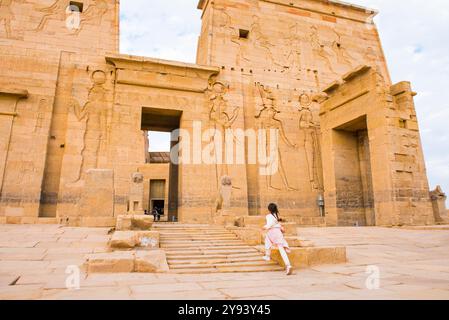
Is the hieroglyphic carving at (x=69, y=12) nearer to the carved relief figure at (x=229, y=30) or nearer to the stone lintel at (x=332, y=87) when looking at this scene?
the carved relief figure at (x=229, y=30)

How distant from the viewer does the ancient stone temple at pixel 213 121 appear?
10.1 m

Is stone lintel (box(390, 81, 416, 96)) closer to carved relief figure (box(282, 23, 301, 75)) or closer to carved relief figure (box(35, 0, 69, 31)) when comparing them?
carved relief figure (box(282, 23, 301, 75))

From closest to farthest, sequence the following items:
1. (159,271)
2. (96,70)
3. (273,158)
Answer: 1. (159,271)
2. (96,70)
3. (273,158)

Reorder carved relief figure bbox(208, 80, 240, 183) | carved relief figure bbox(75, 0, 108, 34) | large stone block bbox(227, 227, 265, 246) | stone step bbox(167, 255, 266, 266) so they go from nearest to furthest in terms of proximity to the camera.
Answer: stone step bbox(167, 255, 266, 266) → large stone block bbox(227, 227, 265, 246) → carved relief figure bbox(208, 80, 240, 183) → carved relief figure bbox(75, 0, 108, 34)

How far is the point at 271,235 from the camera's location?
4793mm

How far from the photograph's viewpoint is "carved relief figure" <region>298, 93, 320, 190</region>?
12844 mm

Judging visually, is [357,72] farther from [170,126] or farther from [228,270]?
[228,270]

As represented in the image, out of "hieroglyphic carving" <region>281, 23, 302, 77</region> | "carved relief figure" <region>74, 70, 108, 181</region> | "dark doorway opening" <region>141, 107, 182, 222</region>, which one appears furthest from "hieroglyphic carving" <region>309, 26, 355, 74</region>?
"carved relief figure" <region>74, 70, 108, 181</region>

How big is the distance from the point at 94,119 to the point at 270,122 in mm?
6821

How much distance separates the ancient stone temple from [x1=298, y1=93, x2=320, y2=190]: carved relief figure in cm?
6
